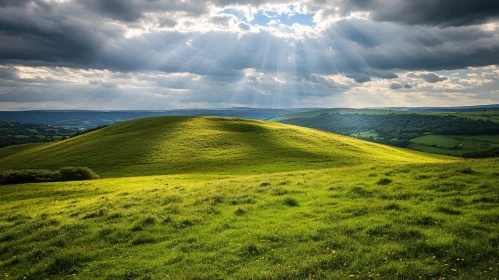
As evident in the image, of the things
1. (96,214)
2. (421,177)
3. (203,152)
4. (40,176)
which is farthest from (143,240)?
(203,152)

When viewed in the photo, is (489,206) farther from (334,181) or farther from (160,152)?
(160,152)

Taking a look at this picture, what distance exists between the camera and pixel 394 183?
20.1m

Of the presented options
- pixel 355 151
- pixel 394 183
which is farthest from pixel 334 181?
pixel 355 151

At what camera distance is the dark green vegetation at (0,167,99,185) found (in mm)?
52772

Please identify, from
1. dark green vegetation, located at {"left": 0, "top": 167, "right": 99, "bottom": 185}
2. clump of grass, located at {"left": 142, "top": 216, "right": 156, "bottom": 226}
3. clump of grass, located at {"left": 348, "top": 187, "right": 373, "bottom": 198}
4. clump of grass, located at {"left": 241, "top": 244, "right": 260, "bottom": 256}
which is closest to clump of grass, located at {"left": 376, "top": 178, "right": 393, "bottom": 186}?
clump of grass, located at {"left": 348, "top": 187, "right": 373, "bottom": 198}

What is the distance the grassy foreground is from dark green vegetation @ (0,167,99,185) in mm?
39422

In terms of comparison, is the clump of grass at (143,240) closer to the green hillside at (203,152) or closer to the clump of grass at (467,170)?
the clump of grass at (467,170)

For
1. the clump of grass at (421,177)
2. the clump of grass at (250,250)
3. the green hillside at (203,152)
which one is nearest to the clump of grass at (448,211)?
the clump of grass at (421,177)

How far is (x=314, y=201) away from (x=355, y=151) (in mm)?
60008

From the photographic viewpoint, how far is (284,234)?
13.1m

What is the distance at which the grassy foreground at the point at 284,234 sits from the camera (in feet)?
33.2

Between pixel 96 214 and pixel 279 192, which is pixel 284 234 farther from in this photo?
pixel 96 214

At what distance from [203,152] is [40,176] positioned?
114 ft

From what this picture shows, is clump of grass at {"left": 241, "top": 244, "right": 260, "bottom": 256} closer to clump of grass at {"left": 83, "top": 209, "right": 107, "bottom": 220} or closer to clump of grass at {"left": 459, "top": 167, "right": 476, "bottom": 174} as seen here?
clump of grass at {"left": 83, "top": 209, "right": 107, "bottom": 220}
